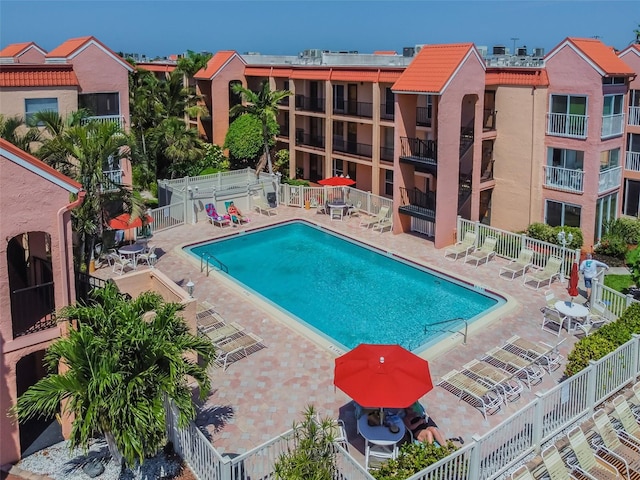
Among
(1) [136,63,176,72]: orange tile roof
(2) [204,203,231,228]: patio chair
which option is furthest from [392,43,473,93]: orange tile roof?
(1) [136,63,176,72]: orange tile roof

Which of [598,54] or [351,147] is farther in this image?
[351,147]

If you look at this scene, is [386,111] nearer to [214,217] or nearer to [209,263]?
[214,217]

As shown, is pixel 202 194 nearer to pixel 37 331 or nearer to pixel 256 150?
pixel 256 150

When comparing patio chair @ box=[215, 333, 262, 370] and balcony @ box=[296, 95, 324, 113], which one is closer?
patio chair @ box=[215, 333, 262, 370]

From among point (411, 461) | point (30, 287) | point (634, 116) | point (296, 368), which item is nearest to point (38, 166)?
point (30, 287)

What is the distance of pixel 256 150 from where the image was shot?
40.1 m

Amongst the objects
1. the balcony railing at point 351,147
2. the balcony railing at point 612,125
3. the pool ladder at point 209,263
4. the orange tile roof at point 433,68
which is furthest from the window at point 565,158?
the pool ladder at point 209,263

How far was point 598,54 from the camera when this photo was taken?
2758 cm

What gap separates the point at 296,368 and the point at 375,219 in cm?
1619

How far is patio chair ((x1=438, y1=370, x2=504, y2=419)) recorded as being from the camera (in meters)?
15.7

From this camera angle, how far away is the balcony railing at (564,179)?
28438 mm

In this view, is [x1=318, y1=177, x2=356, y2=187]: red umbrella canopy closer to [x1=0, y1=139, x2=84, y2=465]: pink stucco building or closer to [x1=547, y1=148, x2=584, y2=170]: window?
[x1=547, y1=148, x2=584, y2=170]: window

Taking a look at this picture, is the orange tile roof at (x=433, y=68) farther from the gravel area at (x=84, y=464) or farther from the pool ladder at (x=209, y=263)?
the gravel area at (x=84, y=464)

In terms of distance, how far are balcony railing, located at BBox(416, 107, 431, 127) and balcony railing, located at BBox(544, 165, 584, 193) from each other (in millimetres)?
7423
